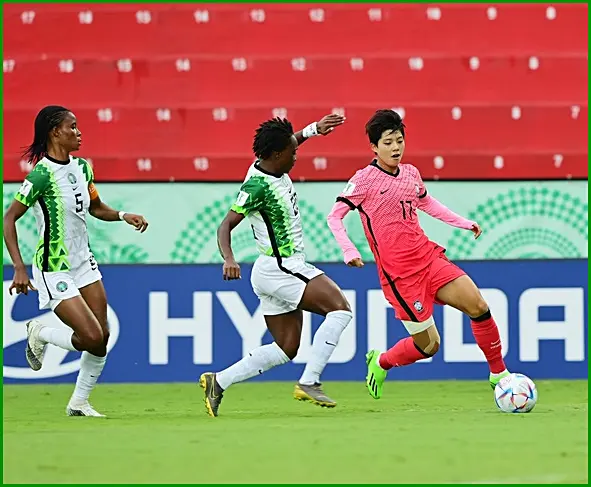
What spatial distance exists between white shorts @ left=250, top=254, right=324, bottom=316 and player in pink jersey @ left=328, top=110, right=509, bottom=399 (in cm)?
32

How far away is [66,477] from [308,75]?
907cm

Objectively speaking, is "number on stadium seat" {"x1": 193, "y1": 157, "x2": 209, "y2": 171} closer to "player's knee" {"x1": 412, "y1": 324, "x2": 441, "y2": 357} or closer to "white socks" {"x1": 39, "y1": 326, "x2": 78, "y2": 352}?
"white socks" {"x1": 39, "y1": 326, "x2": 78, "y2": 352}

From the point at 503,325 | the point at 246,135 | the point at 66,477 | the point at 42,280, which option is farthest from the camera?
the point at 246,135

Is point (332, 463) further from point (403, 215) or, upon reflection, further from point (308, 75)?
point (308, 75)

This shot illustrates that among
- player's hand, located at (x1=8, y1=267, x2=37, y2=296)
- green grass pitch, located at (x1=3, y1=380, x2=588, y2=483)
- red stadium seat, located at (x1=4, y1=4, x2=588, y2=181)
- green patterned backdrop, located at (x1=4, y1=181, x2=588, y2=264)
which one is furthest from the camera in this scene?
red stadium seat, located at (x1=4, y1=4, x2=588, y2=181)

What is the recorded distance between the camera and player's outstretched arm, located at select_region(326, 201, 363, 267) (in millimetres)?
8133

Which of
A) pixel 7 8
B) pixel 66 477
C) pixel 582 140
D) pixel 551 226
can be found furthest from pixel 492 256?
pixel 66 477

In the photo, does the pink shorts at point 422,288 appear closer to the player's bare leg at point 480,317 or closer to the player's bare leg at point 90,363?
the player's bare leg at point 480,317

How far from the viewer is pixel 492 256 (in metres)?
12.0

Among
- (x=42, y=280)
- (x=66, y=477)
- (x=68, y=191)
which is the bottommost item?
(x=66, y=477)

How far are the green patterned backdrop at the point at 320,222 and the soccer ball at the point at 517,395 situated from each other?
407 centimetres

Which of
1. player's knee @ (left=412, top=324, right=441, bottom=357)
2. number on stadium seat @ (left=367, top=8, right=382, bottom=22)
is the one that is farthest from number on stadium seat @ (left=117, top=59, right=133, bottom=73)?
player's knee @ (left=412, top=324, right=441, bottom=357)

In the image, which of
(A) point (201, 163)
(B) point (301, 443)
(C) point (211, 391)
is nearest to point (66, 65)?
(A) point (201, 163)

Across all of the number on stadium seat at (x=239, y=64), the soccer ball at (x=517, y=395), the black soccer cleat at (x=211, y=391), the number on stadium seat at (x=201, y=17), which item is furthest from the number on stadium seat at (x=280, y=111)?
the soccer ball at (x=517, y=395)
